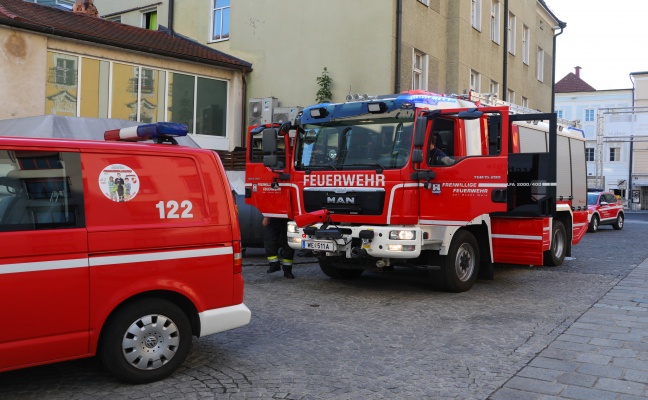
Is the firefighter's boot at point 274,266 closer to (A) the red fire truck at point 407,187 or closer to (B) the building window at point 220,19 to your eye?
(A) the red fire truck at point 407,187

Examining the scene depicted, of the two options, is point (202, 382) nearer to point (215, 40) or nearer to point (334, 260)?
point (334, 260)

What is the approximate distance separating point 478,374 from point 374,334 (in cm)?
160

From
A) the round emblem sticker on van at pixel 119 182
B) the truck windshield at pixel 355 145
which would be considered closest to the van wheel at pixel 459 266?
the truck windshield at pixel 355 145

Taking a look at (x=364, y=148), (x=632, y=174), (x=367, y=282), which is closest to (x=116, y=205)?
(x=364, y=148)

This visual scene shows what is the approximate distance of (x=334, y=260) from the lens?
9.29 m

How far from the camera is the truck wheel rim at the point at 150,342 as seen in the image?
474 cm

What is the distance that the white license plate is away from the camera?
8.74 meters

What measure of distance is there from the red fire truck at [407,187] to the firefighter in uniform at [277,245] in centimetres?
39

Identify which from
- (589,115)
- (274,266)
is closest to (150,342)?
(274,266)

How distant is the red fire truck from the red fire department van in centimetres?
355

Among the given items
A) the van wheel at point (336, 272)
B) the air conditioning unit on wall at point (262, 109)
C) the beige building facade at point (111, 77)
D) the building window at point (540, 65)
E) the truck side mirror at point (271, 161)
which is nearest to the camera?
the truck side mirror at point (271, 161)

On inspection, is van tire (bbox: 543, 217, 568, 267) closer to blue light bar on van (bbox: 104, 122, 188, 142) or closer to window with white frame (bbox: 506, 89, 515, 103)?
blue light bar on van (bbox: 104, 122, 188, 142)

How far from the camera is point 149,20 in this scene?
80.7 feet

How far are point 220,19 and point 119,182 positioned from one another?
18.1 metres
